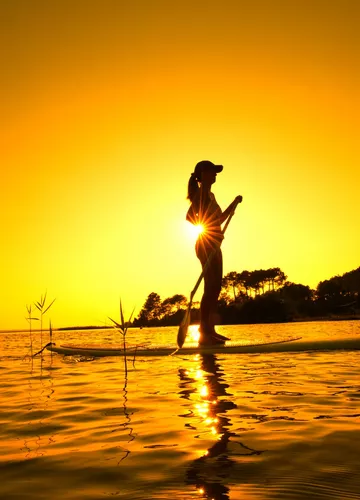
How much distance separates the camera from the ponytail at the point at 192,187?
9.27 meters

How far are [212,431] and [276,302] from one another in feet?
226

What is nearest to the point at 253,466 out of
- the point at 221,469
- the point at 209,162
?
the point at 221,469

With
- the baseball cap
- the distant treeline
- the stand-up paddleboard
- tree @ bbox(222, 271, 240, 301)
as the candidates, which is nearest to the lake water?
the stand-up paddleboard

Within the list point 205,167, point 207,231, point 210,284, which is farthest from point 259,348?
point 205,167

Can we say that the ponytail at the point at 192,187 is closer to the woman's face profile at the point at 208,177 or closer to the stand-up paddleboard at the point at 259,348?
the woman's face profile at the point at 208,177

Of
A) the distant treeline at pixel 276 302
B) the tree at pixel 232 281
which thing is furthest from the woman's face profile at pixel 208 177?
the tree at pixel 232 281

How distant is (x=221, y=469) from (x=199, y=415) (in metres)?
1.37

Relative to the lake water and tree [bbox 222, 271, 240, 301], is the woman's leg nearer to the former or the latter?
the lake water

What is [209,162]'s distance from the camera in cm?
920

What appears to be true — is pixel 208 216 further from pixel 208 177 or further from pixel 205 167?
pixel 205 167

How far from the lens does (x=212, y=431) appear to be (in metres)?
3.19

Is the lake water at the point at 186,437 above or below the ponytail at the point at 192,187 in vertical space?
below

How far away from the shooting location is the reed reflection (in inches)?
87.3

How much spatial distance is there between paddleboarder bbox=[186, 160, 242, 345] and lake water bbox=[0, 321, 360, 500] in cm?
308
